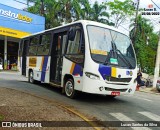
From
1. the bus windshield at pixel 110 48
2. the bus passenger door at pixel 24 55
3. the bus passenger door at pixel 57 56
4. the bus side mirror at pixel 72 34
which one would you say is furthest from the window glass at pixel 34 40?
the bus windshield at pixel 110 48

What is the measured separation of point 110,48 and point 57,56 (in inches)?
123

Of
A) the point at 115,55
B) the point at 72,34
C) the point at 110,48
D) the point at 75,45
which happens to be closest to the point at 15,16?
the point at 72,34

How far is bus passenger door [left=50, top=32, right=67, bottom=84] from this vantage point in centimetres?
1269

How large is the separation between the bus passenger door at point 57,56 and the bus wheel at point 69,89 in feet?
2.77

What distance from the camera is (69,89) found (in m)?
11.7

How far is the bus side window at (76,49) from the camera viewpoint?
10.8 metres

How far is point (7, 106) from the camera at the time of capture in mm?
8094

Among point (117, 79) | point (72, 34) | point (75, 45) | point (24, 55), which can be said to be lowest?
point (117, 79)

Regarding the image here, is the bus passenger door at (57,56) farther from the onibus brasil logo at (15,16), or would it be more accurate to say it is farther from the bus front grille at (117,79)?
the onibus brasil logo at (15,16)

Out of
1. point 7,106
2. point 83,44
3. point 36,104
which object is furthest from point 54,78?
point 7,106

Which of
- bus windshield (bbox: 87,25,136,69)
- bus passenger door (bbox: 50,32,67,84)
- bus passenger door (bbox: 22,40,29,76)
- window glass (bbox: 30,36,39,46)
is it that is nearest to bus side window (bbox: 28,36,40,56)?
window glass (bbox: 30,36,39,46)

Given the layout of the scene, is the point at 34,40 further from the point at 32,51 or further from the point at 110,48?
the point at 110,48

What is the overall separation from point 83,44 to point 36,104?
3.06m

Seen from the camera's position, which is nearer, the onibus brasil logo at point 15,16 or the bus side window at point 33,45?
the bus side window at point 33,45
